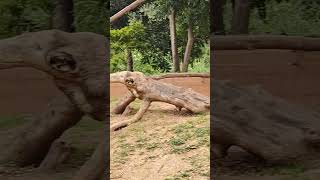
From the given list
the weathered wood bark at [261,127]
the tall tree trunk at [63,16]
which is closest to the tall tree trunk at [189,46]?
the weathered wood bark at [261,127]

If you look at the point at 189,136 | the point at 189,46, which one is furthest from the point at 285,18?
the point at 189,46

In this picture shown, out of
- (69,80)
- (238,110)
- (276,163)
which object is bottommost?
(276,163)

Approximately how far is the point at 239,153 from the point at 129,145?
149cm

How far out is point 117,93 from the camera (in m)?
6.82

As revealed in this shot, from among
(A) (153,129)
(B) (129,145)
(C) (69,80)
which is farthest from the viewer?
(A) (153,129)

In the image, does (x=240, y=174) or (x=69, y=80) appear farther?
(x=240, y=174)

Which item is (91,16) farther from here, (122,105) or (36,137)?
(122,105)

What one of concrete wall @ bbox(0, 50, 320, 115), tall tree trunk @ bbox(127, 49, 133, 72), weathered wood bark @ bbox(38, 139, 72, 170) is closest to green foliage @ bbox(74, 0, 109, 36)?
concrete wall @ bbox(0, 50, 320, 115)

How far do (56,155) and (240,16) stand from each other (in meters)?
1.57

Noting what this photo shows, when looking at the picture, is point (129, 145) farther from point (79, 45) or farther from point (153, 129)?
point (79, 45)

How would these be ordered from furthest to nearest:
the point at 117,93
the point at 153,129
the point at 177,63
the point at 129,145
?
the point at 177,63 → the point at 117,93 → the point at 153,129 → the point at 129,145

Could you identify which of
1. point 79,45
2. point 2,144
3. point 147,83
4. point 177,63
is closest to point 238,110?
point 79,45

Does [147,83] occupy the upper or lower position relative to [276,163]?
upper

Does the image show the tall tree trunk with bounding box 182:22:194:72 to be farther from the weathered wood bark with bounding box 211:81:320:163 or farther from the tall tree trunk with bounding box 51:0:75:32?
the tall tree trunk with bounding box 51:0:75:32
